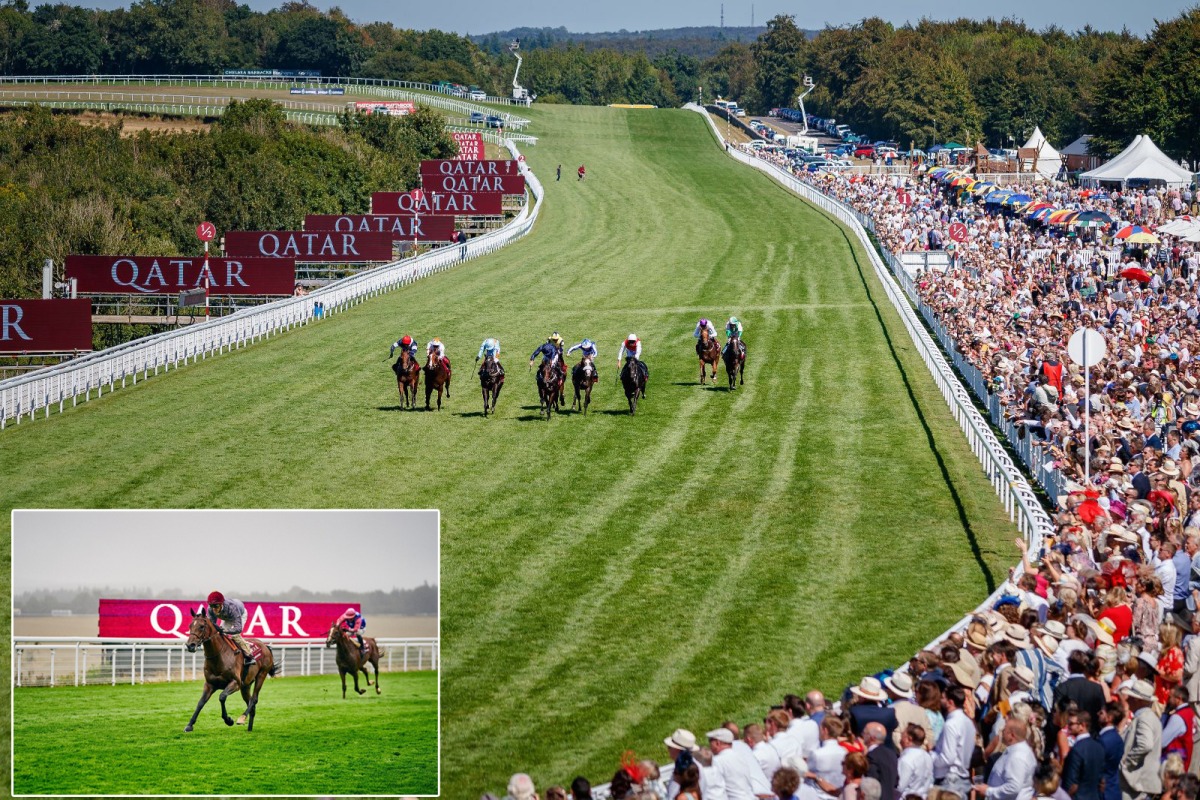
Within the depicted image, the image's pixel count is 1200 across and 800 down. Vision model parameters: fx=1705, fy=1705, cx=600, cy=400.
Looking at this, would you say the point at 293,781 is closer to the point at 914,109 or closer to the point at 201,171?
the point at 201,171

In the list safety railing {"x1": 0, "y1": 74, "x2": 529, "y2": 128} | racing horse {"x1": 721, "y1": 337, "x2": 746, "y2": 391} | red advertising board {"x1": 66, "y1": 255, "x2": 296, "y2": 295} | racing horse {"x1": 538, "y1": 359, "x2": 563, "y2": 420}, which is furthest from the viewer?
safety railing {"x1": 0, "y1": 74, "x2": 529, "y2": 128}

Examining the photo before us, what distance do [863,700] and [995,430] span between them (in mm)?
18341

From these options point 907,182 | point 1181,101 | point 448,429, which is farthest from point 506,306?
point 1181,101

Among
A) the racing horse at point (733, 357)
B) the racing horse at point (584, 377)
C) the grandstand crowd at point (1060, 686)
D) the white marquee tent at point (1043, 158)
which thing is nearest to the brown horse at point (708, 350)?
the racing horse at point (733, 357)

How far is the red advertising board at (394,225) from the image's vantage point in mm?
54000

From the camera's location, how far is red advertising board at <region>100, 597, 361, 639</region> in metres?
10.6

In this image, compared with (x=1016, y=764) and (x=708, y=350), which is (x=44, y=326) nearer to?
(x=708, y=350)

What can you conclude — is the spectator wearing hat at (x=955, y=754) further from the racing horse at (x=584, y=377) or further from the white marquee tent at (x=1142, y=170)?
the white marquee tent at (x=1142, y=170)

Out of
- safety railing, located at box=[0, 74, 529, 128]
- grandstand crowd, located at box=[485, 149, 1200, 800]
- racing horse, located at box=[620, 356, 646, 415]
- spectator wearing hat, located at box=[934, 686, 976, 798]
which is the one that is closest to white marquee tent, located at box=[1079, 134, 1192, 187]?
racing horse, located at box=[620, 356, 646, 415]

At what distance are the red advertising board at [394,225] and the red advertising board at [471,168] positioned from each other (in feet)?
40.5

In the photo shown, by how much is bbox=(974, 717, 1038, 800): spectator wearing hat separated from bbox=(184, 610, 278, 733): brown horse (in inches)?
187

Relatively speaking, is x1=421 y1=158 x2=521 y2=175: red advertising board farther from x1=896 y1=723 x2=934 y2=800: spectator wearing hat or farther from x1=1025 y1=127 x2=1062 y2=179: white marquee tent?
x1=896 y1=723 x2=934 y2=800: spectator wearing hat

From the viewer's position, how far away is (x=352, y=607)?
10.4 m

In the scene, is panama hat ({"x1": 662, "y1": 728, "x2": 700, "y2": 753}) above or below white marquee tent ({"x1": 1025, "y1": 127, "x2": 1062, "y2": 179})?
below
